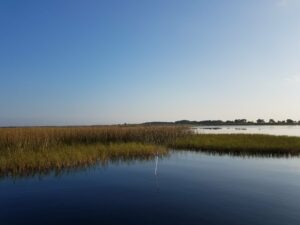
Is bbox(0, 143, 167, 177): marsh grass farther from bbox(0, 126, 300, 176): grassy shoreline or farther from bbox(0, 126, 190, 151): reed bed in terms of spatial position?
bbox(0, 126, 190, 151): reed bed

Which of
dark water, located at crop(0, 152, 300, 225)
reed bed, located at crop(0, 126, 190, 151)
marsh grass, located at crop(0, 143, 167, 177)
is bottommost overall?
dark water, located at crop(0, 152, 300, 225)

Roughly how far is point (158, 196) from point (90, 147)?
11.5 metres

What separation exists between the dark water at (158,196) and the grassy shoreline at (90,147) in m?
1.51

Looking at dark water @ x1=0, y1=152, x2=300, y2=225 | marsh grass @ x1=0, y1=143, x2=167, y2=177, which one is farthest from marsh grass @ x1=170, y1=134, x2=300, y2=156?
dark water @ x1=0, y1=152, x2=300, y2=225

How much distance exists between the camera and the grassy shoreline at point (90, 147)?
16.8 meters

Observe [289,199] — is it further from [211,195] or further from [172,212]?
[172,212]

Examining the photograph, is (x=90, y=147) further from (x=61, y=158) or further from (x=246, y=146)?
(x=246, y=146)

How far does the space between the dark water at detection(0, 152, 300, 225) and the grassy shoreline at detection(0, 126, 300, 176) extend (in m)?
1.51

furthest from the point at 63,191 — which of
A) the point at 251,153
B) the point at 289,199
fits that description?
the point at 251,153

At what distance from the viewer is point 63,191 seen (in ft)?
42.0

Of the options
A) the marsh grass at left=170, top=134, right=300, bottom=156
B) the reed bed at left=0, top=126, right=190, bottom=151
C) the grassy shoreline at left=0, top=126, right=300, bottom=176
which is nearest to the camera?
the grassy shoreline at left=0, top=126, right=300, bottom=176

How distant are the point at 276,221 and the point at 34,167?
11.4m

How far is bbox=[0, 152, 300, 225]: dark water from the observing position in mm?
9508

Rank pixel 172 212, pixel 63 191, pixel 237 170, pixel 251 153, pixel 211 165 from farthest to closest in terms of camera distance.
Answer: pixel 251 153 < pixel 211 165 < pixel 237 170 < pixel 63 191 < pixel 172 212
